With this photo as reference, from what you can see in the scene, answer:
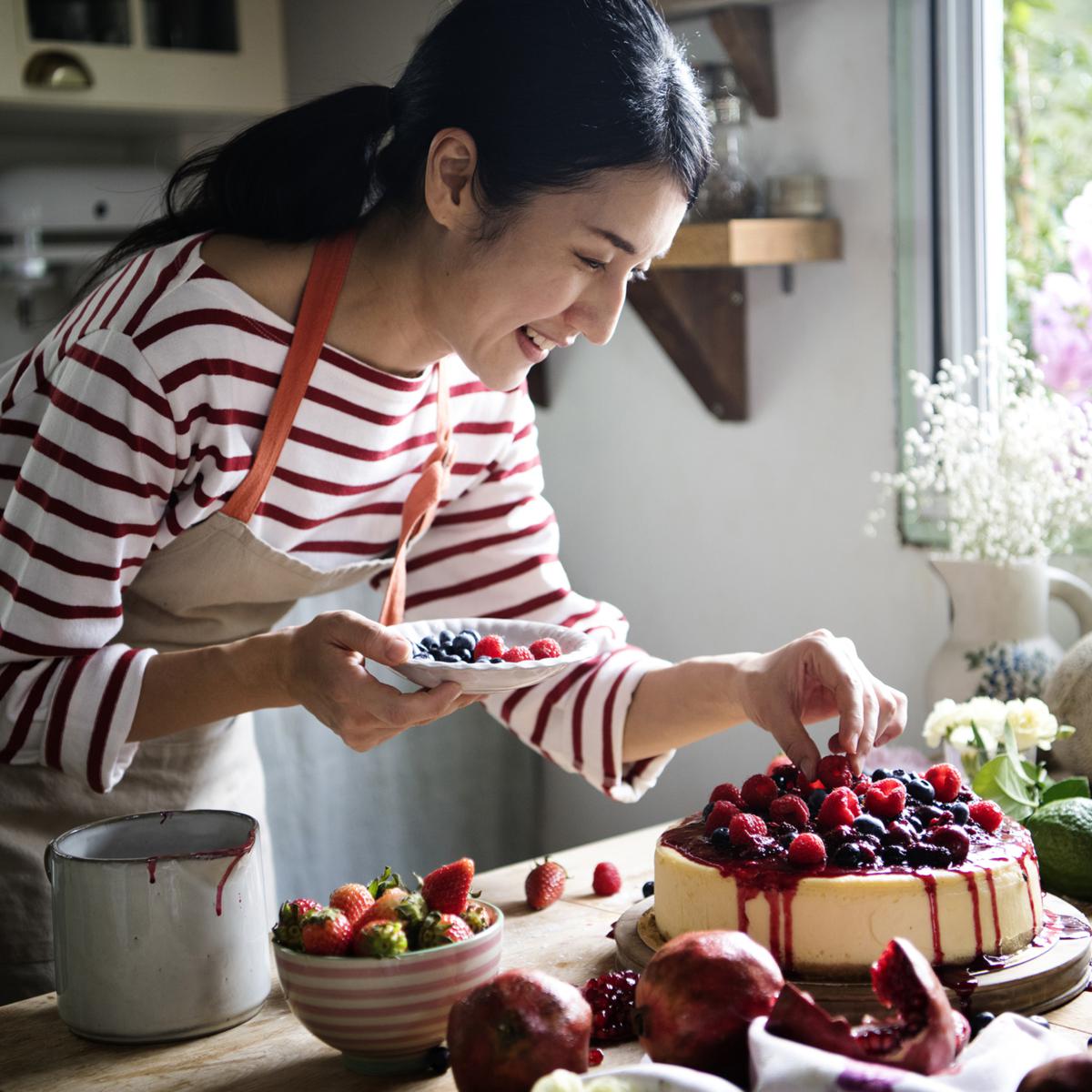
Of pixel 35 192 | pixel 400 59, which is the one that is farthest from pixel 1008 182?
pixel 35 192

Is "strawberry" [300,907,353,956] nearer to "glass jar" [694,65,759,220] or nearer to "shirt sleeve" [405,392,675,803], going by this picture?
"shirt sleeve" [405,392,675,803]

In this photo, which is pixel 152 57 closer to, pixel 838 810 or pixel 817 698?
pixel 817 698

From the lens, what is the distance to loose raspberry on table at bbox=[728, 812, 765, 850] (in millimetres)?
1114

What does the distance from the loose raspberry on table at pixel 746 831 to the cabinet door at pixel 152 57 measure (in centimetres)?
199

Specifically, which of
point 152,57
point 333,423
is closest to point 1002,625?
point 333,423

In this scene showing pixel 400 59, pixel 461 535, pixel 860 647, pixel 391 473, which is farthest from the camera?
pixel 400 59

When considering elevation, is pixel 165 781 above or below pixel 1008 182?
below

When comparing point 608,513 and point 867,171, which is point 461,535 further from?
point 608,513

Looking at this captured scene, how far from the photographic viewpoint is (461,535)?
1.55m

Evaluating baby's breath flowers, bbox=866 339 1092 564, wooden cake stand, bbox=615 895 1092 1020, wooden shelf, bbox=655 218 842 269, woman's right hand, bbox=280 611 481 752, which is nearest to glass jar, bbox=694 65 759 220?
wooden shelf, bbox=655 218 842 269

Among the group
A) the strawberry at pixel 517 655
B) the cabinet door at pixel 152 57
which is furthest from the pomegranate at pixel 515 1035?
the cabinet door at pixel 152 57

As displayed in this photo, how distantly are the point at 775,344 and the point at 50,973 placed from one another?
1356mm

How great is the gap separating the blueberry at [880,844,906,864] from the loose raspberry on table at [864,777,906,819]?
0.04m

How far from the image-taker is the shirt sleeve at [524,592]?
145 centimetres
